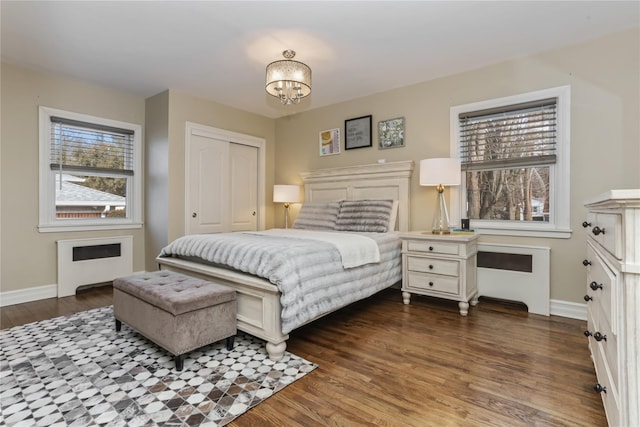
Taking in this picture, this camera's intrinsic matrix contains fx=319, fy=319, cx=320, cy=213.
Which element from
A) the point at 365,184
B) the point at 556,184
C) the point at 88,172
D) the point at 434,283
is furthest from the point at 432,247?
the point at 88,172

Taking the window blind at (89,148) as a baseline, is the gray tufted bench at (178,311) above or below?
below

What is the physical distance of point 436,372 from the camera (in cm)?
189

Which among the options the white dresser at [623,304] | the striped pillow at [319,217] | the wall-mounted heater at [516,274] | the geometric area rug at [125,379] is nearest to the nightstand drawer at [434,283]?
the wall-mounted heater at [516,274]

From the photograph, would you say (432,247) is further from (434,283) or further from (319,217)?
(319,217)

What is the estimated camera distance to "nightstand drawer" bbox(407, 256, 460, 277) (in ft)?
9.44

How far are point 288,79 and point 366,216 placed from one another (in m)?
1.66

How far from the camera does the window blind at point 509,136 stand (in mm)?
2994

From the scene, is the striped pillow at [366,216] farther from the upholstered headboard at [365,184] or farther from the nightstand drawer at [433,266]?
the nightstand drawer at [433,266]

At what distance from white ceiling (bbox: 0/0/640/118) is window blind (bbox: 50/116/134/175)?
59 centimetres

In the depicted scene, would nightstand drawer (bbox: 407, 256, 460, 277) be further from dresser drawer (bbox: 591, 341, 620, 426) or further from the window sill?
the window sill

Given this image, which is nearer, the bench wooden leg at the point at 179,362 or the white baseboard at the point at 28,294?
the bench wooden leg at the point at 179,362

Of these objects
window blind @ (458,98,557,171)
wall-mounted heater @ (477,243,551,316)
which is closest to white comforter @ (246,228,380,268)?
wall-mounted heater @ (477,243,551,316)

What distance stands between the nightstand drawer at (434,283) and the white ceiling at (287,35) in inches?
83.3

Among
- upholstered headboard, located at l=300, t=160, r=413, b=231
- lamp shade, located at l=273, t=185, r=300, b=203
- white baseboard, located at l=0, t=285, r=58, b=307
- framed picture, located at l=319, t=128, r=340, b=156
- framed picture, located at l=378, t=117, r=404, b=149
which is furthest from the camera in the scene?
lamp shade, located at l=273, t=185, r=300, b=203
